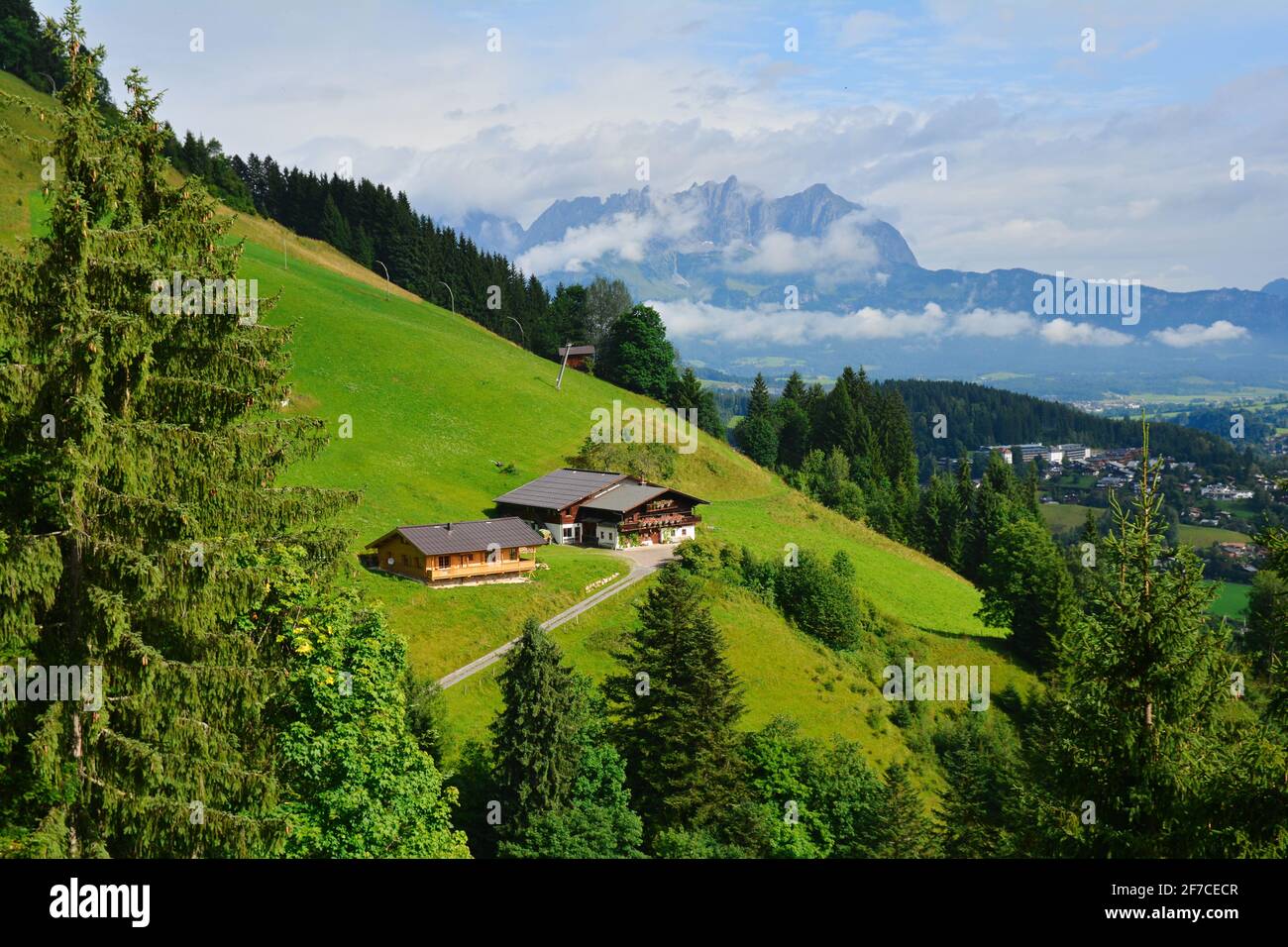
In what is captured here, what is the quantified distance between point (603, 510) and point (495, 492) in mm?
10107

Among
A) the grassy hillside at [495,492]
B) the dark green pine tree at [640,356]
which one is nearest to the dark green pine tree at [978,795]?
the grassy hillside at [495,492]

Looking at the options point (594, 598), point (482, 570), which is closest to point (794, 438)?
point (594, 598)

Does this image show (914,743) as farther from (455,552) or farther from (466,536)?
(466,536)

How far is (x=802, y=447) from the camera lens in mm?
122188

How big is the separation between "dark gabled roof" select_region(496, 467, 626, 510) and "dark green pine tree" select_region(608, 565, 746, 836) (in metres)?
27.1

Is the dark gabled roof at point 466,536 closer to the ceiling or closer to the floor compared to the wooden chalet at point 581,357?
closer to the floor

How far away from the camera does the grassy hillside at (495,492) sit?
4859 centimetres

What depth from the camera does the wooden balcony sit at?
52.1 meters

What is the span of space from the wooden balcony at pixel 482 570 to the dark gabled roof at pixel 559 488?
372 inches

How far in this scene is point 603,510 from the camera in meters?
66.9

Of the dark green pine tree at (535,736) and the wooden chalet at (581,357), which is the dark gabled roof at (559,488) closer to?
the dark green pine tree at (535,736)

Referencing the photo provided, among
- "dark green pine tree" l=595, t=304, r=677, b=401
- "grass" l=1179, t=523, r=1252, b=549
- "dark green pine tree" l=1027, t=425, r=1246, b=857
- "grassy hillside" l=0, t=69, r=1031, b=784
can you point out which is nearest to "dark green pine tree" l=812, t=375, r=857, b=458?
"dark green pine tree" l=595, t=304, r=677, b=401

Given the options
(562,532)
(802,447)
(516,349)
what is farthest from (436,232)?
(562,532)
